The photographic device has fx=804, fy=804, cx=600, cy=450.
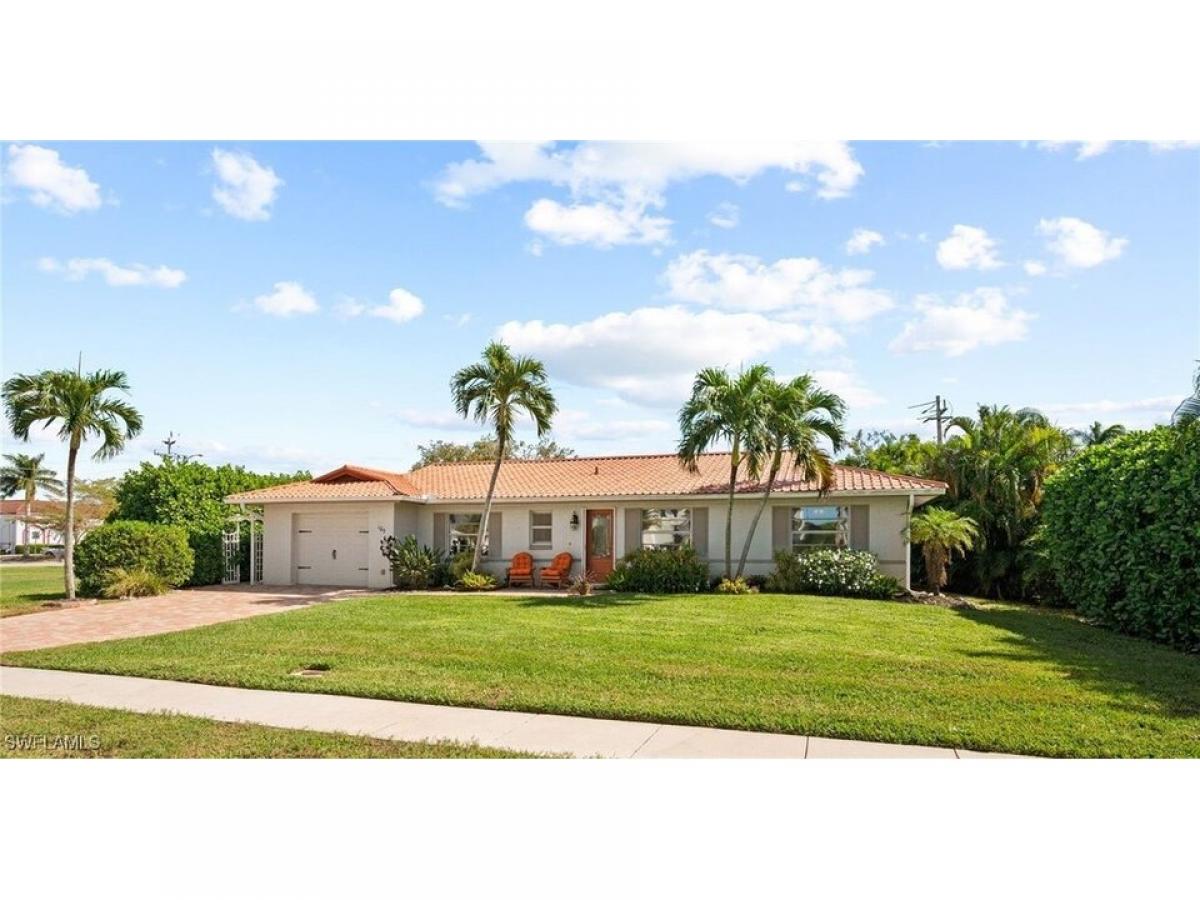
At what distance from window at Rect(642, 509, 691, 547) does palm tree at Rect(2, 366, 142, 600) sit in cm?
1225

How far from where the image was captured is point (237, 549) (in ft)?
76.2

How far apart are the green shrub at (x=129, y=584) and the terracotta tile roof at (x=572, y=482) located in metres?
3.43

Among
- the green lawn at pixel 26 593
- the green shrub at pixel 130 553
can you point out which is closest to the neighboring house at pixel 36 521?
the green lawn at pixel 26 593

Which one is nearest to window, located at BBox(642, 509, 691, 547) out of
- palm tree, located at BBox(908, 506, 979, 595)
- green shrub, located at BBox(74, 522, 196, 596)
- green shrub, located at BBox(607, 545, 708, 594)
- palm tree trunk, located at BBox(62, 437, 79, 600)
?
green shrub, located at BBox(607, 545, 708, 594)

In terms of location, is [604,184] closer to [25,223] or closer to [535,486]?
[25,223]

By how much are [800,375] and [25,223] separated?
14557mm

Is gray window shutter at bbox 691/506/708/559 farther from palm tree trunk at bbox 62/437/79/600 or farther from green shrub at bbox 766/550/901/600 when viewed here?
palm tree trunk at bbox 62/437/79/600

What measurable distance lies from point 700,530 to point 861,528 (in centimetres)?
390

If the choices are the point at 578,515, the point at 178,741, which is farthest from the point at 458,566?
the point at 178,741

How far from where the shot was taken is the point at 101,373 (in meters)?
17.6

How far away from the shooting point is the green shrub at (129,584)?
18688mm

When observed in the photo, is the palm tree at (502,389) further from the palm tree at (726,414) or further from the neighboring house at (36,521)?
the neighboring house at (36,521)

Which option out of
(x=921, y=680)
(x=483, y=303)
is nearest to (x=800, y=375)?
(x=483, y=303)

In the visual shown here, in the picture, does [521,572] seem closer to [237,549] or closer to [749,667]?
[237,549]
